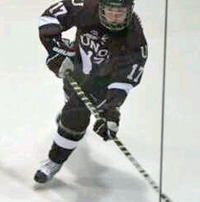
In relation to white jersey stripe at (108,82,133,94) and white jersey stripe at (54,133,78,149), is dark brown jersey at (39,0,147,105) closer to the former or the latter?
white jersey stripe at (108,82,133,94)

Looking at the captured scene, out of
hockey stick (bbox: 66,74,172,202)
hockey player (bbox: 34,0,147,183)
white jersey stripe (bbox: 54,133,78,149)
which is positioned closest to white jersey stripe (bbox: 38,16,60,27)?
hockey player (bbox: 34,0,147,183)

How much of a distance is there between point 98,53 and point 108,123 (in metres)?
0.13

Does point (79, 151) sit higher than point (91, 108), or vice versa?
point (91, 108)

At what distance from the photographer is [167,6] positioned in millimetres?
1875

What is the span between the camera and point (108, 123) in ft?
4.50

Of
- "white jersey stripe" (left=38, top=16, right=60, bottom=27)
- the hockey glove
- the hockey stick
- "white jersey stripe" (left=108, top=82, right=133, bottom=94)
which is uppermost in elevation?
"white jersey stripe" (left=38, top=16, right=60, bottom=27)

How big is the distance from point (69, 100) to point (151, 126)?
22 centimetres

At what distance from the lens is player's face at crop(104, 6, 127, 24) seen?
4.29 feet

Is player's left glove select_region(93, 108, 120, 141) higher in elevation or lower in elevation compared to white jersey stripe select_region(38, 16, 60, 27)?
lower

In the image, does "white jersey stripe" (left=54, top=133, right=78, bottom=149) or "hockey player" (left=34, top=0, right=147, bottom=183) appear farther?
"white jersey stripe" (left=54, top=133, right=78, bottom=149)

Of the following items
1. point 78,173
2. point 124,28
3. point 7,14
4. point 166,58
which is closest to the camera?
point 124,28

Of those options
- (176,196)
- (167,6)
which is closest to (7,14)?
(167,6)

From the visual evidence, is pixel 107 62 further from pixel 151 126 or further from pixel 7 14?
pixel 7 14

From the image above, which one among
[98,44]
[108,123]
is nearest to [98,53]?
[98,44]
